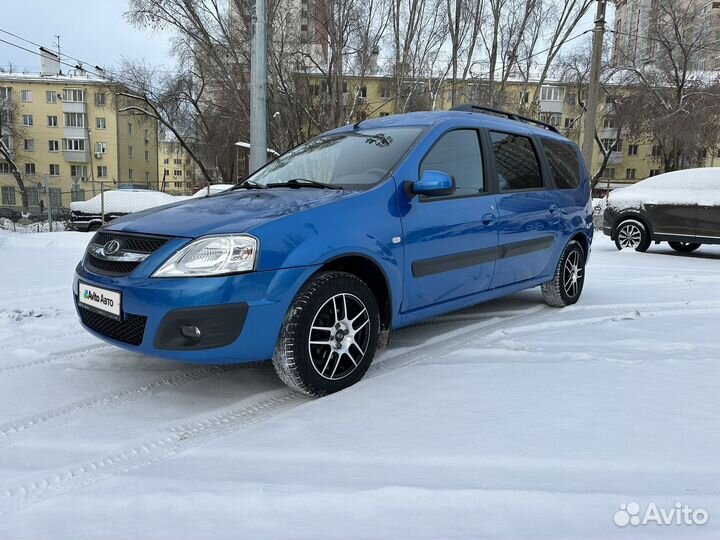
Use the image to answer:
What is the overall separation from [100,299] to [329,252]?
1211 millimetres

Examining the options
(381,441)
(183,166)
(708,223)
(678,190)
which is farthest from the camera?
(183,166)

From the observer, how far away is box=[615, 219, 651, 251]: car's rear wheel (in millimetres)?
10109

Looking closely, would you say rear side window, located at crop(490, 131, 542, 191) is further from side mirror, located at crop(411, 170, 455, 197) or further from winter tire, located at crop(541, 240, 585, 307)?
side mirror, located at crop(411, 170, 455, 197)

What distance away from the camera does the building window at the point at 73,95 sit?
5016 centimetres

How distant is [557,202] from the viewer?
4715 millimetres

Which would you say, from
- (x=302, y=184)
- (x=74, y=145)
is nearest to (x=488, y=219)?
(x=302, y=184)

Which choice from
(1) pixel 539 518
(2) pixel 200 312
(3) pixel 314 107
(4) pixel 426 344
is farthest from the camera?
(3) pixel 314 107

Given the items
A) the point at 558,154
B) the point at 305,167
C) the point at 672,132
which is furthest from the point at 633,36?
the point at 305,167

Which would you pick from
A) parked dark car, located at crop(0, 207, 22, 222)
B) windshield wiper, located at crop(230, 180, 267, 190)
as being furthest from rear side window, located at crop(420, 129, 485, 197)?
parked dark car, located at crop(0, 207, 22, 222)

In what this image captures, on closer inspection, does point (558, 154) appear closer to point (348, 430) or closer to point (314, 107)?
point (348, 430)

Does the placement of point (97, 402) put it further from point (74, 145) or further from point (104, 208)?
point (74, 145)

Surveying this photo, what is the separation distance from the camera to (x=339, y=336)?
2852 mm

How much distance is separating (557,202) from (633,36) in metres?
32.0

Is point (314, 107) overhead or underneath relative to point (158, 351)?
overhead
